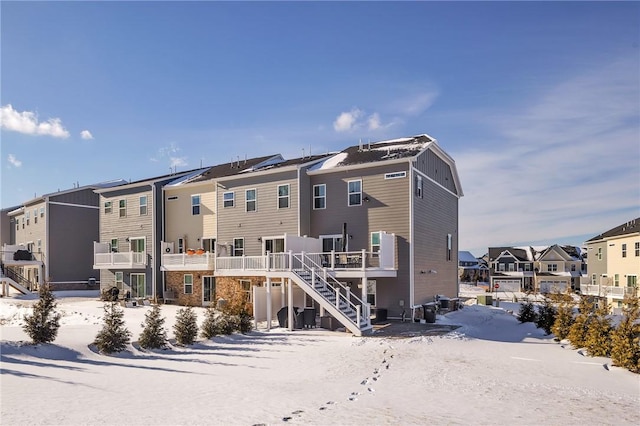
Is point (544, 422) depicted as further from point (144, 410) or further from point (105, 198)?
point (105, 198)

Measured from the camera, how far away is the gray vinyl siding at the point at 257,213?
24.9m

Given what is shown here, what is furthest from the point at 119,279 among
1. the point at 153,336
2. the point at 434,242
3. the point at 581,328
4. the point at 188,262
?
the point at 581,328

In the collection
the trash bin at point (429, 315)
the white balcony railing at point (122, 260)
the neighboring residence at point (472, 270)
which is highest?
the white balcony railing at point (122, 260)

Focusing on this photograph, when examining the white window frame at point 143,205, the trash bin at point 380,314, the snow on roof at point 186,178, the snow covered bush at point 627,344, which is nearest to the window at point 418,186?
the trash bin at point 380,314

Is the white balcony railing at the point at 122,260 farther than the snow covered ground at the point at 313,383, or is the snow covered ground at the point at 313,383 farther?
the white balcony railing at the point at 122,260

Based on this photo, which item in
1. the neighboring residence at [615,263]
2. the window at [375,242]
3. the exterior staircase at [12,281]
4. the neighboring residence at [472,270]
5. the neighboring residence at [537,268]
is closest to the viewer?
the window at [375,242]

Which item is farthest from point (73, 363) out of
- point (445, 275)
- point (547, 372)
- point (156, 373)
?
point (445, 275)

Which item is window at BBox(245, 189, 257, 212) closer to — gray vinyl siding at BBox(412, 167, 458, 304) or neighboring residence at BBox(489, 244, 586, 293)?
gray vinyl siding at BBox(412, 167, 458, 304)

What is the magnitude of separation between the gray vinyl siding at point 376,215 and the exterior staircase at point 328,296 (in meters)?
2.93

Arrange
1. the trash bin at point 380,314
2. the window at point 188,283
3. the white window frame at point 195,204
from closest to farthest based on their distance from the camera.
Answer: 1. the trash bin at point 380,314
2. the window at point 188,283
3. the white window frame at point 195,204

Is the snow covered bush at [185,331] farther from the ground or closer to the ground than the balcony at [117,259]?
closer to the ground

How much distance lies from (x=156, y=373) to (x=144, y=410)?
3338mm

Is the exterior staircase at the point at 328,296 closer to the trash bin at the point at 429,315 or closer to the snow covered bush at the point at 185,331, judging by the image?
the trash bin at the point at 429,315

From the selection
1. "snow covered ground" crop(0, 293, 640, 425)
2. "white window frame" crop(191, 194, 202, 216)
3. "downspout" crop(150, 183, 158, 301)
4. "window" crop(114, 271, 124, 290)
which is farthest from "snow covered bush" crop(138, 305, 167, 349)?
"window" crop(114, 271, 124, 290)
